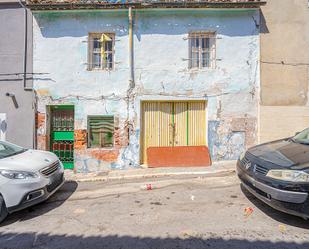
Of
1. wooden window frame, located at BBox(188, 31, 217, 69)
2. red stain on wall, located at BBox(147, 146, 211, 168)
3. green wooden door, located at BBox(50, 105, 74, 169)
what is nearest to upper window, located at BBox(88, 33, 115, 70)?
green wooden door, located at BBox(50, 105, 74, 169)

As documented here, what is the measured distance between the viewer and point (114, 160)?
7.95 m

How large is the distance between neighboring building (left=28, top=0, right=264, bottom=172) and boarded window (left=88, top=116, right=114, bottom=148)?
0.05 m

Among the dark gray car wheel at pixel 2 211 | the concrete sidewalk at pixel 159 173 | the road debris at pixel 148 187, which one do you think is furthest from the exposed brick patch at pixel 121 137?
the dark gray car wheel at pixel 2 211

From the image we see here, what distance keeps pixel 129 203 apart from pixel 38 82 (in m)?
5.89

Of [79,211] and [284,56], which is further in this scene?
[284,56]

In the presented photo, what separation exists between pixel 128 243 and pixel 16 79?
7.45 m

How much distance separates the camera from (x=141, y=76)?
8.00 meters

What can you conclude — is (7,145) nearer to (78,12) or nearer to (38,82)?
(38,82)

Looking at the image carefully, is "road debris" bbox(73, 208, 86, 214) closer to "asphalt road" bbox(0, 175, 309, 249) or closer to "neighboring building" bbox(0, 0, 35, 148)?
"asphalt road" bbox(0, 175, 309, 249)

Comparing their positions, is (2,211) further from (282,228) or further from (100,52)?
(100,52)

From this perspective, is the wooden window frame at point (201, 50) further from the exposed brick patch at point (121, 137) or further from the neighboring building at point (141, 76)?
the exposed brick patch at point (121, 137)

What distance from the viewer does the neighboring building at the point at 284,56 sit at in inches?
311

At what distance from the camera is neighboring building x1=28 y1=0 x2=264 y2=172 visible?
26.1 feet

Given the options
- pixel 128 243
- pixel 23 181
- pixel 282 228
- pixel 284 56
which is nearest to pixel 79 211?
pixel 23 181
